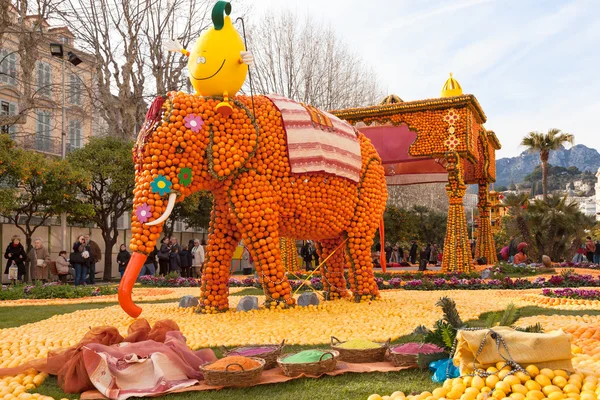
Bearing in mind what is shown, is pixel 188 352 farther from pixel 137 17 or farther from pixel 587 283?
pixel 137 17

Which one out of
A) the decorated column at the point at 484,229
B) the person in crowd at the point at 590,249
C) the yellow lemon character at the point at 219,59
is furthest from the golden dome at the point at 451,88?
the yellow lemon character at the point at 219,59

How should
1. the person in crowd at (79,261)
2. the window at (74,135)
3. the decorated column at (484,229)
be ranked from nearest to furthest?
the person in crowd at (79,261), the decorated column at (484,229), the window at (74,135)

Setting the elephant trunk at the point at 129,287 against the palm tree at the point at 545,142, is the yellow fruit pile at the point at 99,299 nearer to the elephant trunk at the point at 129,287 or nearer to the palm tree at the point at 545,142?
the elephant trunk at the point at 129,287

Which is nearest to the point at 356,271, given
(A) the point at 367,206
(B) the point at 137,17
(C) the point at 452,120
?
(A) the point at 367,206

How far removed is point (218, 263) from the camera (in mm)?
8336

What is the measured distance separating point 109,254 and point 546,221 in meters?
15.6

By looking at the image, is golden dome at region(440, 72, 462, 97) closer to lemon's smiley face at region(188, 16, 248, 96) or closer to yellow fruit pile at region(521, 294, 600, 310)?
yellow fruit pile at region(521, 294, 600, 310)

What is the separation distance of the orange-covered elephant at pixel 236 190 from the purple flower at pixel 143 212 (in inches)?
0.5

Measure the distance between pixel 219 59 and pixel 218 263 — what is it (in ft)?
9.14

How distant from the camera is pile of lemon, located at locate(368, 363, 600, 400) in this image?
329cm

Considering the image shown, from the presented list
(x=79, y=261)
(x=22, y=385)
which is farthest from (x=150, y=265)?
(x=22, y=385)

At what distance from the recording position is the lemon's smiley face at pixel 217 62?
7.74 m

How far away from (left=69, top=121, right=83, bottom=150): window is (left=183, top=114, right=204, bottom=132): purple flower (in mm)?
25764

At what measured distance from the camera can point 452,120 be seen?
15.7 meters
